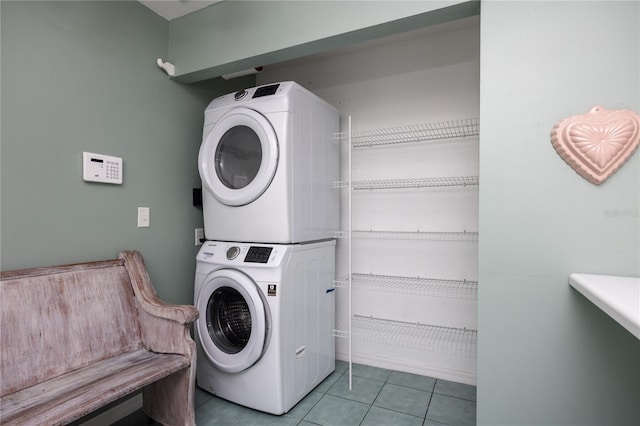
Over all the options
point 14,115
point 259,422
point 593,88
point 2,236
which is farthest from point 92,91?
A: point 593,88

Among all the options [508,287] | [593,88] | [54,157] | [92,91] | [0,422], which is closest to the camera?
[0,422]

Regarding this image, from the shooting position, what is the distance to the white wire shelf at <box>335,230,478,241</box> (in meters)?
2.25

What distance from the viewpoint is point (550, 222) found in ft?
4.36

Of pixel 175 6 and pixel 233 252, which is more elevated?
pixel 175 6

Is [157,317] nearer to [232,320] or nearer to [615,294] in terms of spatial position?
[232,320]

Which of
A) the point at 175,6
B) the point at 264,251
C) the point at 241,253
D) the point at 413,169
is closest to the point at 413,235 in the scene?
the point at 413,169

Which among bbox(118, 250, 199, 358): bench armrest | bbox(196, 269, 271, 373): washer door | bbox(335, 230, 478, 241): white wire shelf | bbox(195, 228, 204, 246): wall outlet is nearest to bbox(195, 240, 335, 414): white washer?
bbox(196, 269, 271, 373): washer door

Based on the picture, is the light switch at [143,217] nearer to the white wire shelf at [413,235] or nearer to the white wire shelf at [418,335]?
the white wire shelf at [413,235]

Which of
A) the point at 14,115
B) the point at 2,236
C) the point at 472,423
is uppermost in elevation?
the point at 14,115

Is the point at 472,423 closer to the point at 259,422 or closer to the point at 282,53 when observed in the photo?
the point at 259,422

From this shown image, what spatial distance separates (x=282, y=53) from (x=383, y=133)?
96 cm

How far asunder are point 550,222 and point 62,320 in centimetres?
214

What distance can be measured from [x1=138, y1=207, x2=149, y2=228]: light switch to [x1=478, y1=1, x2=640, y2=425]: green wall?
1886 mm

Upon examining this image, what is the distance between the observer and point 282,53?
6.30ft
